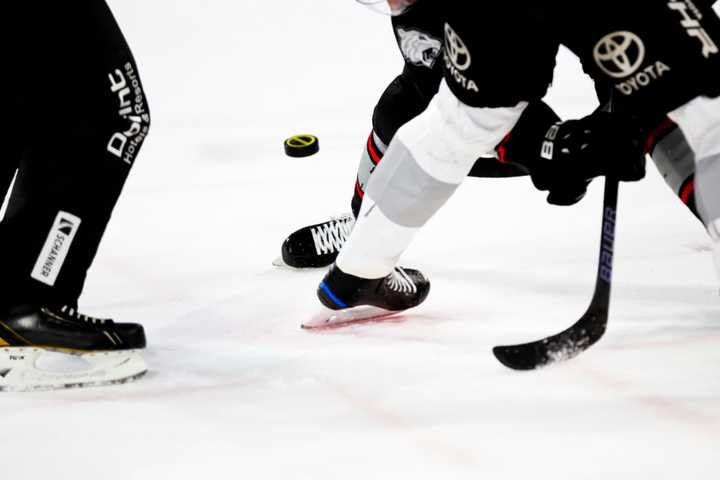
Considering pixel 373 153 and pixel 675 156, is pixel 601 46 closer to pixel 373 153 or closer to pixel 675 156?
pixel 675 156

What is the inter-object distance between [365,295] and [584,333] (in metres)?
0.43

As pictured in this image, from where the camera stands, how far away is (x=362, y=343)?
1.59m

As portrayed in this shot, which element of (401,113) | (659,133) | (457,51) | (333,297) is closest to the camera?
(457,51)

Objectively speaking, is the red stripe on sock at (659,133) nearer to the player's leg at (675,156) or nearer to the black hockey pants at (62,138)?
the player's leg at (675,156)

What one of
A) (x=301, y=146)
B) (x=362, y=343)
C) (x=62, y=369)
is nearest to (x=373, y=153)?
(x=362, y=343)

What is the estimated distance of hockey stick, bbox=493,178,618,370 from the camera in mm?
1342

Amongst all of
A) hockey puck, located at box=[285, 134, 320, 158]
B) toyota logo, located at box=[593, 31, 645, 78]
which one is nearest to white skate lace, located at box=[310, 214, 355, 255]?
hockey puck, located at box=[285, 134, 320, 158]

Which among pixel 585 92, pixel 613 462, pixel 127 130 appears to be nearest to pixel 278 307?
pixel 127 130

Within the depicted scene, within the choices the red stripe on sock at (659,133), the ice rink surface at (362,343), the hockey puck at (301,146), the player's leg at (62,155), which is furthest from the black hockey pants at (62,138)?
the hockey puck at (301,146)

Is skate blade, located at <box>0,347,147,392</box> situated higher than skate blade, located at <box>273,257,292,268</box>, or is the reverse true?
skate blade, located at <box>0,347,147,392</box>

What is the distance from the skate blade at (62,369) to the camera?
140 centimetres

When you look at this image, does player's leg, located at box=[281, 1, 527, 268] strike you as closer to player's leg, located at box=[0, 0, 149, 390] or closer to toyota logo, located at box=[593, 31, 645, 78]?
toyota logo, located at box=[593, 31, 645, 78]

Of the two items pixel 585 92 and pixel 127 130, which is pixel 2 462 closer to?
pixel 127 130

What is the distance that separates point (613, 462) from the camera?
3.47 ft
